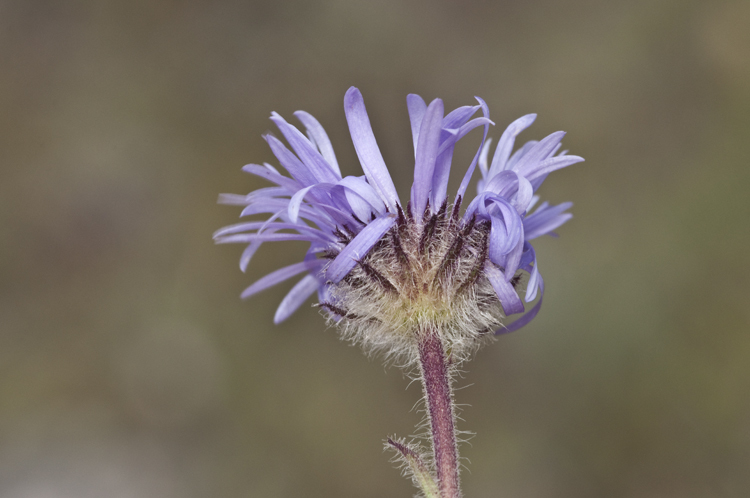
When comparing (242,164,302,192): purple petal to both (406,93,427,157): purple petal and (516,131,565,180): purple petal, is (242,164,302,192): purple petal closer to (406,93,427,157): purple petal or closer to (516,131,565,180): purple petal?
(406,93,427,157): purple petal

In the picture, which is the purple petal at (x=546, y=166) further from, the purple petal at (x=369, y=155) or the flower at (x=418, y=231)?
the purple petal at (x=369, y=155)

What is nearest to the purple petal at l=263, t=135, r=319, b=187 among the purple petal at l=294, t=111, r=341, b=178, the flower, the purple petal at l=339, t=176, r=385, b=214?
the flower

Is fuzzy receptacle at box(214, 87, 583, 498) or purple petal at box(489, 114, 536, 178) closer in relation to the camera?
fuzzy receptacle at box(214, 87, 583, 498)

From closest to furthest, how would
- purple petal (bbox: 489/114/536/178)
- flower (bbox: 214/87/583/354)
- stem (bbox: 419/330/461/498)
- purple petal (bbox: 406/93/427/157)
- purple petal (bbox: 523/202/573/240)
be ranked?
stem (bbox: 419/330/461/498)
flower (bbox: 214/87/583/354)
purple petal (bbox: 406/93/427/157)
purple petal (bbox: 489/114/536/178)
purple petal (bbox: 523/202/573/240)

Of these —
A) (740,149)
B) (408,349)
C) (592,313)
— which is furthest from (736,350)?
(408,349)

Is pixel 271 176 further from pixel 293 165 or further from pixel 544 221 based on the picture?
pixel 544 221

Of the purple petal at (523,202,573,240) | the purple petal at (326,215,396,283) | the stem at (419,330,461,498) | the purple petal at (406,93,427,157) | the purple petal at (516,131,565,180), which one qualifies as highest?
the purple petal at (406,93,427,157)

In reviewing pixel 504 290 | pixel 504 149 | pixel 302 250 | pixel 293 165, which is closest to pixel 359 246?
pixel 293 165
